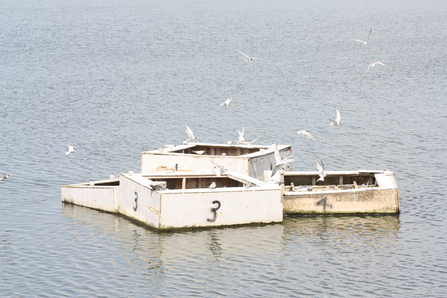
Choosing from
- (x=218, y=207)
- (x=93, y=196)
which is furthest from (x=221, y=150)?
(x=218, y=207)

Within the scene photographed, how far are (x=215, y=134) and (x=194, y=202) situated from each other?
30573 millimetres

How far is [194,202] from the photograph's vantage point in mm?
39062

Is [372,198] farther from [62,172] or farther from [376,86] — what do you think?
[376,86]

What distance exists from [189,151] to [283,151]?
234 inches

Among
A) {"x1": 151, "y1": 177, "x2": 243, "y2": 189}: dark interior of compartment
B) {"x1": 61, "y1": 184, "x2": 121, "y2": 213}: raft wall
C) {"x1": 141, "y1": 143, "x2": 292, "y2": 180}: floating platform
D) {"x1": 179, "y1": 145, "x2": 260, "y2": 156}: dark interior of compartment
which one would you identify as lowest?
{"x1": 61, "y1": 184, "x2": 121, "y2": 213}: raft wall

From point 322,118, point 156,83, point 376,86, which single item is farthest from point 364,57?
point 322,118

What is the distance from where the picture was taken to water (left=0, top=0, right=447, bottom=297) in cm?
3531

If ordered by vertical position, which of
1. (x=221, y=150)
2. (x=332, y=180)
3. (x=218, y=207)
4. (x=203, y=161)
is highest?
(x=221, y=150)

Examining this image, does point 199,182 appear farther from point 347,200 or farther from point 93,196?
point 347,200

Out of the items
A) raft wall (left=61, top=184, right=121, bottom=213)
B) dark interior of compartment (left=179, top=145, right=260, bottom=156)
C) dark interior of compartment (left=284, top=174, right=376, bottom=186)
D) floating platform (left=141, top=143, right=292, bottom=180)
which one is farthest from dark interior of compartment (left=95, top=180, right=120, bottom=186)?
dark interior of compartment (left=284, top=174, right=376, bottom=186)

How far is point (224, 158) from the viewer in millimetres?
45438

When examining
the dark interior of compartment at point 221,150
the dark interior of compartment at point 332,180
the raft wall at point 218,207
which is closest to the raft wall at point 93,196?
the raft wall at point 218,207

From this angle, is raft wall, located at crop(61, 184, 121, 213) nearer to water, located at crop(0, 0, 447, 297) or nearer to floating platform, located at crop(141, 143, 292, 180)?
water, located at crop(0, 0, 447, 297)

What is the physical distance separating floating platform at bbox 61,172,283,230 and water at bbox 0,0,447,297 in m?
0.76
